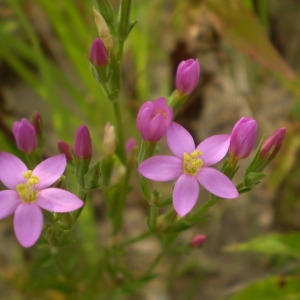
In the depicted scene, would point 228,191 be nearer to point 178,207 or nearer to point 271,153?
point 178,207

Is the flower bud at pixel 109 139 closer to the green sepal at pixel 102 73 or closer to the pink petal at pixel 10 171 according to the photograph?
the green sepal at pixel 102 73

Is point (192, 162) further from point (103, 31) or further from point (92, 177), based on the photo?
point (103, 31)

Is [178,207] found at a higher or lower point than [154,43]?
higher

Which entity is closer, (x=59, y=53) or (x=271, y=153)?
(x=271, y=153)

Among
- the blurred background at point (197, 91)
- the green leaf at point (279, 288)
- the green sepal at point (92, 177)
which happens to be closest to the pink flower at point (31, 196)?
the green sepal at point (92, 177)

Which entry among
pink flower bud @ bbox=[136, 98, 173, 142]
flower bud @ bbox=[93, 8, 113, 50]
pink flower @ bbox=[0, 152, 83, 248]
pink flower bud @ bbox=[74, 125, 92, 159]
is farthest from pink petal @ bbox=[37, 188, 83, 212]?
flower bud @ bbox=[93, 8, 113, 50]

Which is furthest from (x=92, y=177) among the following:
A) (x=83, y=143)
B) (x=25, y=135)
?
(x=25, y=135)

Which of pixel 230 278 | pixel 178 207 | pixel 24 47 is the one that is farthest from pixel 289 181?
pixel 178 207
